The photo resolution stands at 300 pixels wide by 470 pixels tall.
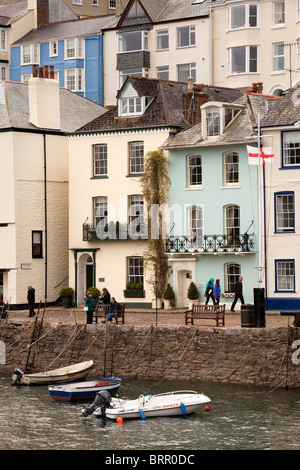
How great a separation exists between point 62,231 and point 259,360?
2085 centimetres

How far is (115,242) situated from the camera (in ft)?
194

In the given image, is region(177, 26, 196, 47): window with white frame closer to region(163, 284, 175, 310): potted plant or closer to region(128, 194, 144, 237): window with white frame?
region(128, 194, 144, 237): window with white frame

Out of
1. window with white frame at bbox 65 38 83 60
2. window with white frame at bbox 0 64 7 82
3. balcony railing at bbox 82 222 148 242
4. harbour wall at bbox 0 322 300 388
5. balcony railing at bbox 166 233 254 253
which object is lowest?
harbour wall at bbox 0 322 300 388

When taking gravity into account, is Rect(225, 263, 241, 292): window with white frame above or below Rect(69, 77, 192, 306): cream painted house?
below

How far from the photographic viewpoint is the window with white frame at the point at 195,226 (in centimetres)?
5600

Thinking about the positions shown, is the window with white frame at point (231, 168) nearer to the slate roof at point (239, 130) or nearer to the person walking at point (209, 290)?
the slate roof at point (239, 130)

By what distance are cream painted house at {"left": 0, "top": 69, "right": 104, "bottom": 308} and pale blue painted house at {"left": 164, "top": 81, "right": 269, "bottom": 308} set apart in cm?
760

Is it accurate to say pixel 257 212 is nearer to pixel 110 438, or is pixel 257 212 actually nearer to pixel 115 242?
pixel 115 242

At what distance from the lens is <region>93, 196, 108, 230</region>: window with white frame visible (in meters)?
59.6

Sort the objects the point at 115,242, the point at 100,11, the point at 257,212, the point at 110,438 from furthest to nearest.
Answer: the point at 100,11, the point at 115,242, the point at 257,212, the point at 110,438

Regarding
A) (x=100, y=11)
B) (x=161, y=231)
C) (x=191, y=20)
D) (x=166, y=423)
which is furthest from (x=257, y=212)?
(x=100, y=11)

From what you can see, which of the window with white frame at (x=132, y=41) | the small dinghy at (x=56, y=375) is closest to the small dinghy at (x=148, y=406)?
the small dinghy at (x=56, y=375)

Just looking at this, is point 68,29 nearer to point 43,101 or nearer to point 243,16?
point 243,16

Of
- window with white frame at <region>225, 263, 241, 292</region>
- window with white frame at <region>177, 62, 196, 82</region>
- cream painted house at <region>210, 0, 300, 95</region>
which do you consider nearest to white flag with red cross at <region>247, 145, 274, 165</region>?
window with white frame at <region>225, 263, 241, 292</region>
